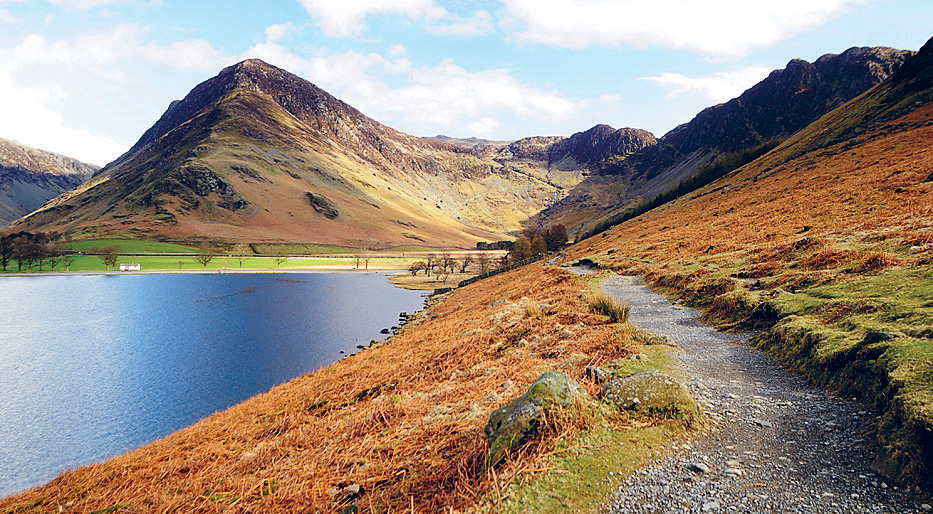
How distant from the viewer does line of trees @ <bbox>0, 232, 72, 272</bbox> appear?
361ft

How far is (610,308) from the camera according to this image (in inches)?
468

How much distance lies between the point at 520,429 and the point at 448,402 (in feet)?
9.96

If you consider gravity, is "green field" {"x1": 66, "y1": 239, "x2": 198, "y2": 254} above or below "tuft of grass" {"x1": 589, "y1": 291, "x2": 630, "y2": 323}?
above

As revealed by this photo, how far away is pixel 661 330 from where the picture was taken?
10.9 metres

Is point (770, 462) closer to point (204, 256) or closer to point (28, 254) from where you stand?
point (204, 256)

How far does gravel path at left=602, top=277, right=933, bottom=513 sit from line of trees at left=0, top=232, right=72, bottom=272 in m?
164

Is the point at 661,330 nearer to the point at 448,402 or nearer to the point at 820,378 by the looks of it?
the point at 820,378

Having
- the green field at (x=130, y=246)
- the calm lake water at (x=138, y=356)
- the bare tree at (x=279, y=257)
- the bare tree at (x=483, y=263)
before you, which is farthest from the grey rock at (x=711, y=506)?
the green field at (x=130, y=246)

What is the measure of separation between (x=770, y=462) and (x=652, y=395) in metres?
1.61

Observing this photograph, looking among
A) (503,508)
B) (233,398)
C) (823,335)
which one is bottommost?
(233,398)

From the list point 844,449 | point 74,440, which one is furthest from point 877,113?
point 74,440

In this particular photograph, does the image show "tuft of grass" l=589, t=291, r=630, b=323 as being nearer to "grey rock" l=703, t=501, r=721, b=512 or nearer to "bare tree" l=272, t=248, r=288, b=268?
"grey rock" l=703, t=501, r=721, b=512

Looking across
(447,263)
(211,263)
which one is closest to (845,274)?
(447,263)

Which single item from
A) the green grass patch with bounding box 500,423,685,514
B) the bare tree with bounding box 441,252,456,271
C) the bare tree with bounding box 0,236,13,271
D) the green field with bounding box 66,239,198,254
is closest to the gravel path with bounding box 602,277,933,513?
the green grass patch with bounding box 500,423,685,514
